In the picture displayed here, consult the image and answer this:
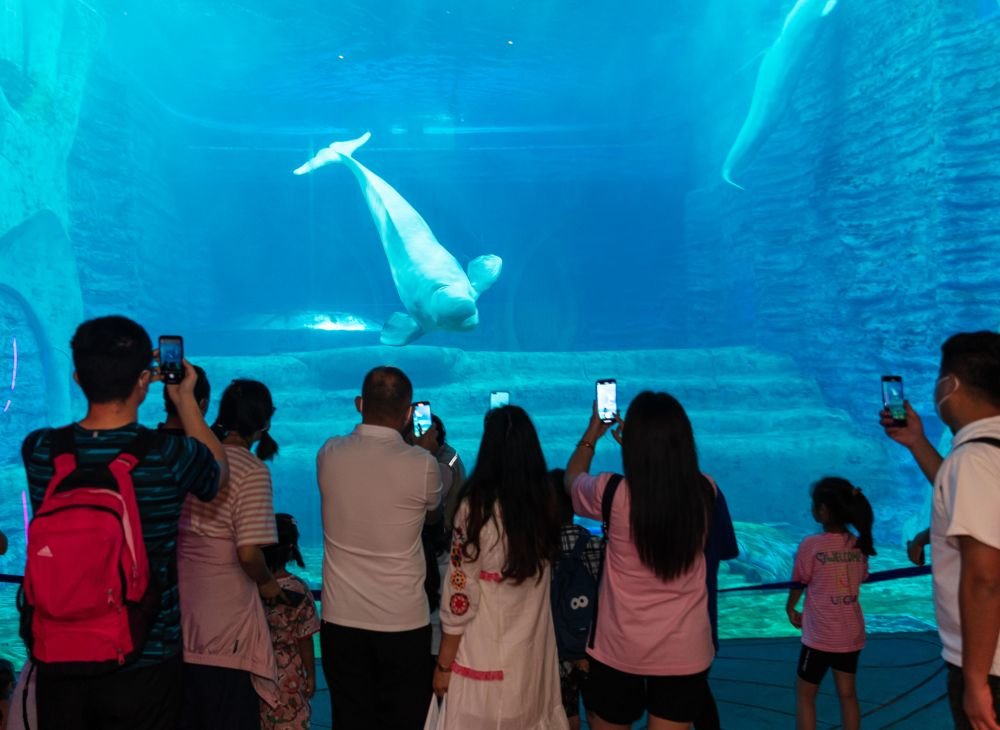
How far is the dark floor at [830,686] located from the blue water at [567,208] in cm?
180

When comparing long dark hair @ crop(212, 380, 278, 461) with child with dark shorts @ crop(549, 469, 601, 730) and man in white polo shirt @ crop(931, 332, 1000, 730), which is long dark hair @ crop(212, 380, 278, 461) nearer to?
child with dark shorts @ crop(549, 469, 601, 730)

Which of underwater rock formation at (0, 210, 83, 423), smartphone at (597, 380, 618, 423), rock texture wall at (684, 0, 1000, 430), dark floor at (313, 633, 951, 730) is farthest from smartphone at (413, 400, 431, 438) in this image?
underwater rock formation at (0, 210, 83, 423)

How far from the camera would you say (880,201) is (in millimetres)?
18984

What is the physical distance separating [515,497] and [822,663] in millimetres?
1975

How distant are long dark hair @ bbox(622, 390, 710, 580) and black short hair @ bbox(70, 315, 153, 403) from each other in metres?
1.45

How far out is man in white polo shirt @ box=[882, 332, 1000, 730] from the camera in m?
1.85

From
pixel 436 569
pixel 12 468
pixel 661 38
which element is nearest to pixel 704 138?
pixel 661 38

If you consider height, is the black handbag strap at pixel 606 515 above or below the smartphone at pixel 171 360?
below

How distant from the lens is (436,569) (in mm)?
3141

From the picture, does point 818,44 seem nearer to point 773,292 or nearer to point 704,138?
point 773,292

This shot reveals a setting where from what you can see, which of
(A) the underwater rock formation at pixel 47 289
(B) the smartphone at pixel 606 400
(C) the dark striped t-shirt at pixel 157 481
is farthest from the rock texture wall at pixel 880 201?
(A) the underwater rock formation at pixel 47 289

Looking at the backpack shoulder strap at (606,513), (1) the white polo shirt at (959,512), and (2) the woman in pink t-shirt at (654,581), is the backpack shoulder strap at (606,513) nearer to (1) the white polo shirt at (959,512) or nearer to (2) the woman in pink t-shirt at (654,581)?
(2) the woman in pink t-shirt at (654,581)

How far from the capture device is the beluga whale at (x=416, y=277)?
13.2 metres

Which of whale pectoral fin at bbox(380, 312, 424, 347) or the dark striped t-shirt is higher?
whale pectoral fin at bbox(380, 312, 424, 347)
